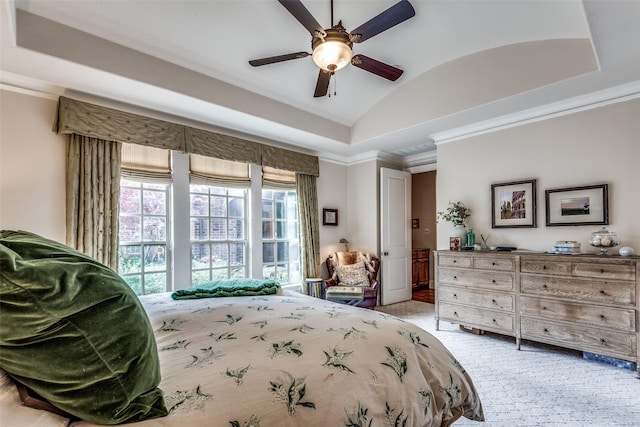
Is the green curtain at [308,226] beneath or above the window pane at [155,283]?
above

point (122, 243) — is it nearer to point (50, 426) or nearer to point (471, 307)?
point (50, 426)

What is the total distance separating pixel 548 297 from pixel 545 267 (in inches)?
11.5

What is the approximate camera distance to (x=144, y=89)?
9.43ft

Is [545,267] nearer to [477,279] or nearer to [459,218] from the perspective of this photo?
[477,279]

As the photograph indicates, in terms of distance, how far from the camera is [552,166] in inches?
132

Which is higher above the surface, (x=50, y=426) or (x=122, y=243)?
(x=122, y=243)

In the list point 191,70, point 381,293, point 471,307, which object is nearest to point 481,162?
point 471,307

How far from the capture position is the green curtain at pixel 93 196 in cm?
287

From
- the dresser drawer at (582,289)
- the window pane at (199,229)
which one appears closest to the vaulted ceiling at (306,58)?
the window pane at (199,229)

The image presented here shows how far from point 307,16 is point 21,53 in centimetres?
222

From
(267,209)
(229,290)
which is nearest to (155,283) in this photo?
(229,290)

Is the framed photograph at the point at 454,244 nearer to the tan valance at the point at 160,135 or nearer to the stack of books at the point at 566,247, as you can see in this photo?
the stack of books at the point at 566,247

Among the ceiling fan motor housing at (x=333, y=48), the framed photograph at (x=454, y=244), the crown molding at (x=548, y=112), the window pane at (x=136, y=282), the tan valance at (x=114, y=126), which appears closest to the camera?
the ceiling fan motor housing at (x=333, y=48)

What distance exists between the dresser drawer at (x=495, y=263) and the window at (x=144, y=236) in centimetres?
359
